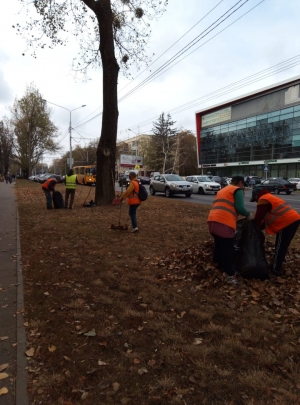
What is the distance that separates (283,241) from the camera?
458 cm

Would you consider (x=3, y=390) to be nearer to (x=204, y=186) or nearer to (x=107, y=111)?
(x=107, y=111)

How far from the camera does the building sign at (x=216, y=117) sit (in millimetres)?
66062

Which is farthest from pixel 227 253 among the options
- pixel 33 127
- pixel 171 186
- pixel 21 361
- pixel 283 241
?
pixel 33 127

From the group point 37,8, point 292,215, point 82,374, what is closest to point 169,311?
point 82,374

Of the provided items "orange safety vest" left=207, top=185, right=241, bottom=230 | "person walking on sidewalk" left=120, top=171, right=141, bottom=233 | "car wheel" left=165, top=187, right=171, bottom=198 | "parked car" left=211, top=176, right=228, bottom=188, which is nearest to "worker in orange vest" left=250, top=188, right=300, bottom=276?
"orange safety vest" left=207, top=185, right=241, bottom=230

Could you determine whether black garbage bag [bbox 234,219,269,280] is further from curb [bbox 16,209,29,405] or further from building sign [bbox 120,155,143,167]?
building sign [bbox 120,155,143,167]

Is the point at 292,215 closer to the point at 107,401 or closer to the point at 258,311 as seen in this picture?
the point at 258,311

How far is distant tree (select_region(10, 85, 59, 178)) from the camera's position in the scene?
51938 mm

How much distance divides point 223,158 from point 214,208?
214 ft

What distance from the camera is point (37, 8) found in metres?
13.1

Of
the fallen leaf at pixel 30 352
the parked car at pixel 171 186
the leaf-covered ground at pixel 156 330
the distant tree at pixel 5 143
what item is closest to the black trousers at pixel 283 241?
the leaf-covered ground at pixel 156 330

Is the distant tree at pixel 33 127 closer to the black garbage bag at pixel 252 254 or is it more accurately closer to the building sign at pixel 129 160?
the building sign at pixel 129 160

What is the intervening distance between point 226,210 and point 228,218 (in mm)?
118

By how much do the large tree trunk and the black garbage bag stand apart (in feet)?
29.7
